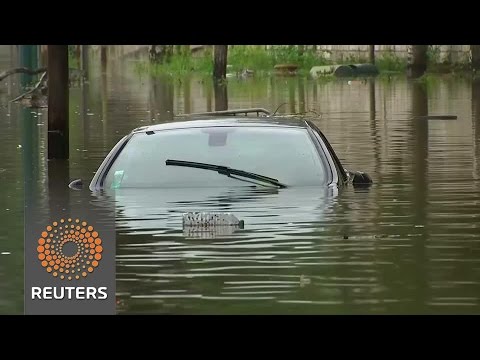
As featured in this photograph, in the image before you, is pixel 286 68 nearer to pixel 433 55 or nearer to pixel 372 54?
pixel 372 54

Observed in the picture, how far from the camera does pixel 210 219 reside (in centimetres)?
1393

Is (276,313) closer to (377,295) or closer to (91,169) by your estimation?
(377,295)

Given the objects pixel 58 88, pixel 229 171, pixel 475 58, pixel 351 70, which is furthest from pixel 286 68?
pixel 229 171

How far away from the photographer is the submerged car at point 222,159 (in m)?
13.6

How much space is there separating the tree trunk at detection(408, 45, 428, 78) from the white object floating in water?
4255 cm

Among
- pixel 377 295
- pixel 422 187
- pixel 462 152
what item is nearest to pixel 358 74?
pixel 462 152

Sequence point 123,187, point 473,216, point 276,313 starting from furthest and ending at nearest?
1. point 473,216
2. point 123,187
3. point 276,313

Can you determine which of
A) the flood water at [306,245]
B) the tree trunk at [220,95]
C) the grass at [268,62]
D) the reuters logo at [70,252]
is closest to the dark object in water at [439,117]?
the tree trunk at [220,95]

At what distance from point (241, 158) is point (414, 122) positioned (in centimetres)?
A: 1813

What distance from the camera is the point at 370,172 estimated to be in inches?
819

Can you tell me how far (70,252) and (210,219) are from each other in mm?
2894

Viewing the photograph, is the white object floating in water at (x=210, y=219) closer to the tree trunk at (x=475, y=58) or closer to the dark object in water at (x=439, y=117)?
the dark object in water at (x=439, y=117)

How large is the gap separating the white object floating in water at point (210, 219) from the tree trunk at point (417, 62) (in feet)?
140

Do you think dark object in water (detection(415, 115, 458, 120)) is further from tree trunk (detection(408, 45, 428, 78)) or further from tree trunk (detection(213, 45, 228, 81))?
tree trunk (detection(408, 45, 428, 78))
